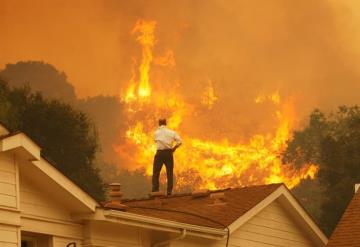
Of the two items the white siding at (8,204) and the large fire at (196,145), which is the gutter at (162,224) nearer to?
the white siding at (8,204)

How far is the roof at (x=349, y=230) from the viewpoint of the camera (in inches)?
898

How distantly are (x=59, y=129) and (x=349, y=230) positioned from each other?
39.4m

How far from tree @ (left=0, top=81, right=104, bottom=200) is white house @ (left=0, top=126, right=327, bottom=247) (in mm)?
35265

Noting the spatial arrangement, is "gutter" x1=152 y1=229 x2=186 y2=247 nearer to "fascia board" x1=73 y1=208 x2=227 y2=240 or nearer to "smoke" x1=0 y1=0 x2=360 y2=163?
"fascia board" x1=73 y1=208 x2=227 y2=240

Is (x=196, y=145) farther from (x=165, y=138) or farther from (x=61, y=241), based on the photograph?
(x=61, y=241)

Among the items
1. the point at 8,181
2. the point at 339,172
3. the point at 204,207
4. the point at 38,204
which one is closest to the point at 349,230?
the point at 204,207

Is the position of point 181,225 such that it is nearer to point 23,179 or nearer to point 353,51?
point 23,179

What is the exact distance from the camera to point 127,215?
18359 mm

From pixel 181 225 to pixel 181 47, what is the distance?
6448 centimetres

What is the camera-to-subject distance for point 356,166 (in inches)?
1916

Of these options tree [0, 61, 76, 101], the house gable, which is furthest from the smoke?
the house gable

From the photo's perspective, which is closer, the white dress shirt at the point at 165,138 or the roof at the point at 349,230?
the roof at the point at 349,230

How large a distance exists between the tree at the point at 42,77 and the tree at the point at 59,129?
21.6 metres

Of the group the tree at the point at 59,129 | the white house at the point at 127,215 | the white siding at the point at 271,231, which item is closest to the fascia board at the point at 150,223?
the white house at the point at 127,215
